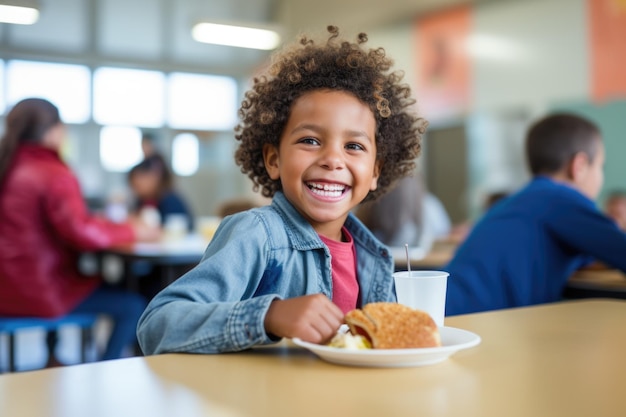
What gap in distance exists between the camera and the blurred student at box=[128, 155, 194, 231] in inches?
215

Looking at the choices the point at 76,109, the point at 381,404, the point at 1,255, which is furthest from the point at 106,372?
the point at 76,109

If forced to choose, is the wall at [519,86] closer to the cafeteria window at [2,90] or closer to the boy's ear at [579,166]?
the boy's ear at [579,166]

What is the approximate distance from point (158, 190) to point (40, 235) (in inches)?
100

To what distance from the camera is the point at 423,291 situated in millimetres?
930

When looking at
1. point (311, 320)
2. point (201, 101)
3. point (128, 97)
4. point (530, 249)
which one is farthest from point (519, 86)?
point (311, 320)

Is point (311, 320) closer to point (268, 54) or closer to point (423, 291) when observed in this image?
point (423, 291)

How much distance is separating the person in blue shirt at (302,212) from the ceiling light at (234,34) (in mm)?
4635

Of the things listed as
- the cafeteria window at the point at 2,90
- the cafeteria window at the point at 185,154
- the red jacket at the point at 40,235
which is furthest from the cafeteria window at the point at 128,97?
the red jacket at the point at 40,235

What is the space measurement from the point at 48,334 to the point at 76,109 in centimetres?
616

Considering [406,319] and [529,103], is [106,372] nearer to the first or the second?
[406,319]

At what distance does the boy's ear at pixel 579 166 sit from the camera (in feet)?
7.49

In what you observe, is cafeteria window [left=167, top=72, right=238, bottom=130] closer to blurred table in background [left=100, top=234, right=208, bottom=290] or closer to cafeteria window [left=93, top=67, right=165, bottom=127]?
cafeteria window [left=93, top=67, right=165, bottom=127]

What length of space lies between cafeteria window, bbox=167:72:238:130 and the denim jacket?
902 cm

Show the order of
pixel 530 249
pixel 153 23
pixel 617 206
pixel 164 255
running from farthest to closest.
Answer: pixel 153 23, pixel 617 206, pixel 164 255, pixel 530 249
